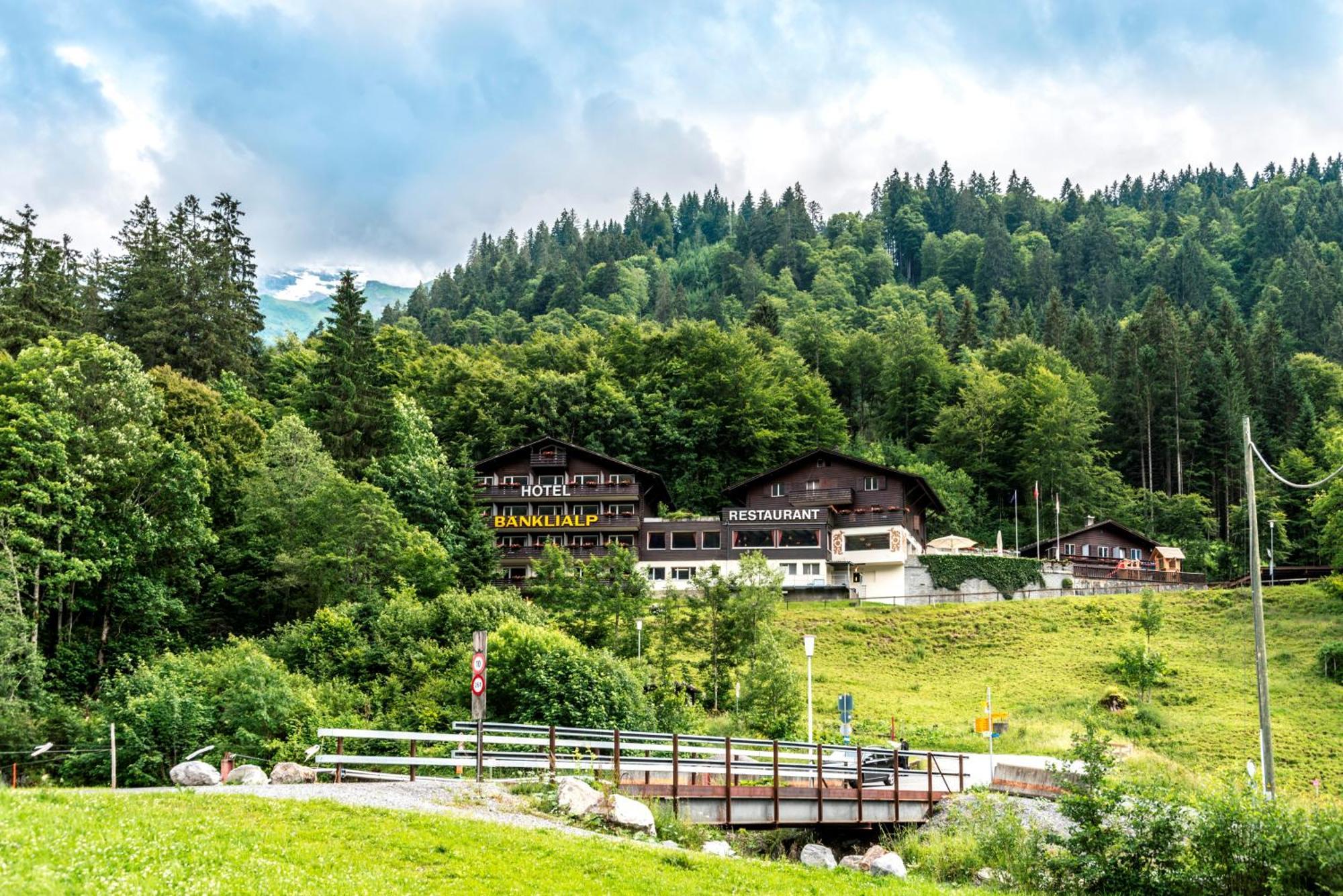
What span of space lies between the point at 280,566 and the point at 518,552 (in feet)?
76.4

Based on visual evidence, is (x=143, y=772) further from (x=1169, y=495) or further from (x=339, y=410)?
(x=1169, y=495)

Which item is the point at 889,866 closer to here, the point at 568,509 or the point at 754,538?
the point at 754,538

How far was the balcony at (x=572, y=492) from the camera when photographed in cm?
7631

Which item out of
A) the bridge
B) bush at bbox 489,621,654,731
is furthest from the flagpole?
the bridge

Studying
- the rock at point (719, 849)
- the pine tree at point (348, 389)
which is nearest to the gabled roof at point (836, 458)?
the pine tree at point (348, 389)

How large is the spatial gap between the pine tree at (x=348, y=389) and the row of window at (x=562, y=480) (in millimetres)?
9876

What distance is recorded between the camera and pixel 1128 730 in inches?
1738

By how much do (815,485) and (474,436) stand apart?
25702mm

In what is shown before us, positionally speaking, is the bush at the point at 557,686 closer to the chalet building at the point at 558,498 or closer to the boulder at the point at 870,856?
the boulder at the point at 870,856

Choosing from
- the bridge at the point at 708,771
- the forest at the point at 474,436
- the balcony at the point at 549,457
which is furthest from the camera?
the balcony at the point at 549,457

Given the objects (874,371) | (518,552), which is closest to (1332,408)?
(874,371)

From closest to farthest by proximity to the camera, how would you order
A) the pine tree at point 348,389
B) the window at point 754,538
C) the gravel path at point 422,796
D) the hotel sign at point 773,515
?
the gravel path at point 422,796, the pine tree at point 348,389, the window at point 754,538, the hotel sign at point 773,515

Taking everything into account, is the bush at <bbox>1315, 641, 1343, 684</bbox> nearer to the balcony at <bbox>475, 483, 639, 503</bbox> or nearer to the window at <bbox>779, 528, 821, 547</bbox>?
the window at <bbox>779, 528, 821, 547</bbox>

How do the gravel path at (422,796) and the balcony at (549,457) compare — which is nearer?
the gravel path at (422,796)
